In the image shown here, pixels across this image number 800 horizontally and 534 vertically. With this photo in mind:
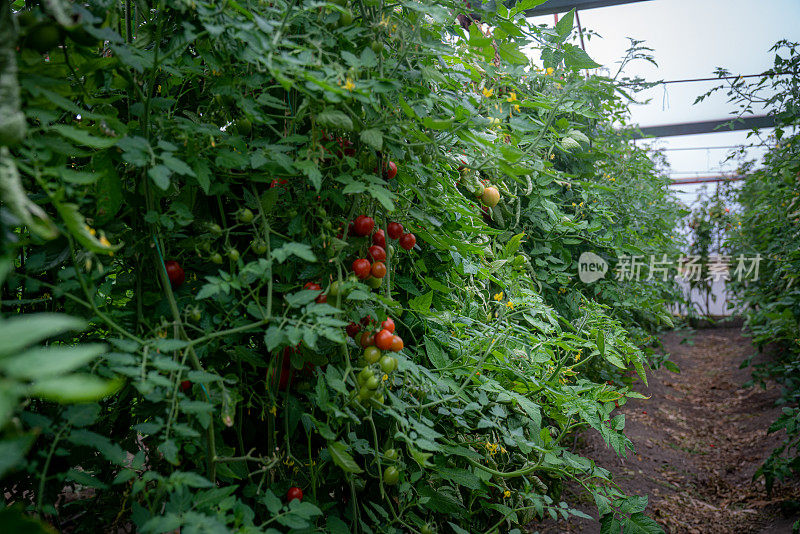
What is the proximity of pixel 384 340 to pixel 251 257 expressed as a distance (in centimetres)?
29

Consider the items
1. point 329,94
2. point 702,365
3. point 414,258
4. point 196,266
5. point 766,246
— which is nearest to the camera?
point 329,94

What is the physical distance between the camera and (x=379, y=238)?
38.7 inches

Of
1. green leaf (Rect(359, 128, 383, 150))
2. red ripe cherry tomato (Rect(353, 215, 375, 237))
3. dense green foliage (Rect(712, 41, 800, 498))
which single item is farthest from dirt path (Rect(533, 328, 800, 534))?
green leaf (Rect(359, 128, 383, 150))

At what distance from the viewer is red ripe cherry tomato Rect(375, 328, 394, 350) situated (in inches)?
34.7

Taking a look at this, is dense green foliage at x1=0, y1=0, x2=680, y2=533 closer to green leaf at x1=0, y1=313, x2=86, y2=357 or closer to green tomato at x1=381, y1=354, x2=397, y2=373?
green tomato at x1=381, y1=354, x2=397, y2=373

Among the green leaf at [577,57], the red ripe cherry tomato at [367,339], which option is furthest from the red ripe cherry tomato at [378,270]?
the green leaf at [577,57]

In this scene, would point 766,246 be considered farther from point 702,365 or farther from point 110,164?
point 110,164

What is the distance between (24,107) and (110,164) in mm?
154

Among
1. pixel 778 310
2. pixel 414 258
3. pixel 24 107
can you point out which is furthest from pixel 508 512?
pixel 778 310

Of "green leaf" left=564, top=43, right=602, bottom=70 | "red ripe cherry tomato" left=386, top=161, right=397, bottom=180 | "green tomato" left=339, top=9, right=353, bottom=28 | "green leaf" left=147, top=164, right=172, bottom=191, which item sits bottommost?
"green leaf" left=147, top=164, right=172, bottom=191

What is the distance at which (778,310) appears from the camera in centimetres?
266

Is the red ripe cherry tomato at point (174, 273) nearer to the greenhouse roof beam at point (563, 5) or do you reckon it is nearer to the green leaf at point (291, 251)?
the green leaf at point (291, 251)

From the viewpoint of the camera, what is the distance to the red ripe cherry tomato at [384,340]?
88 centimetres

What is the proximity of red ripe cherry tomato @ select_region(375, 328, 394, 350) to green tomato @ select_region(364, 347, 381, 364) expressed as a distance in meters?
0.01
